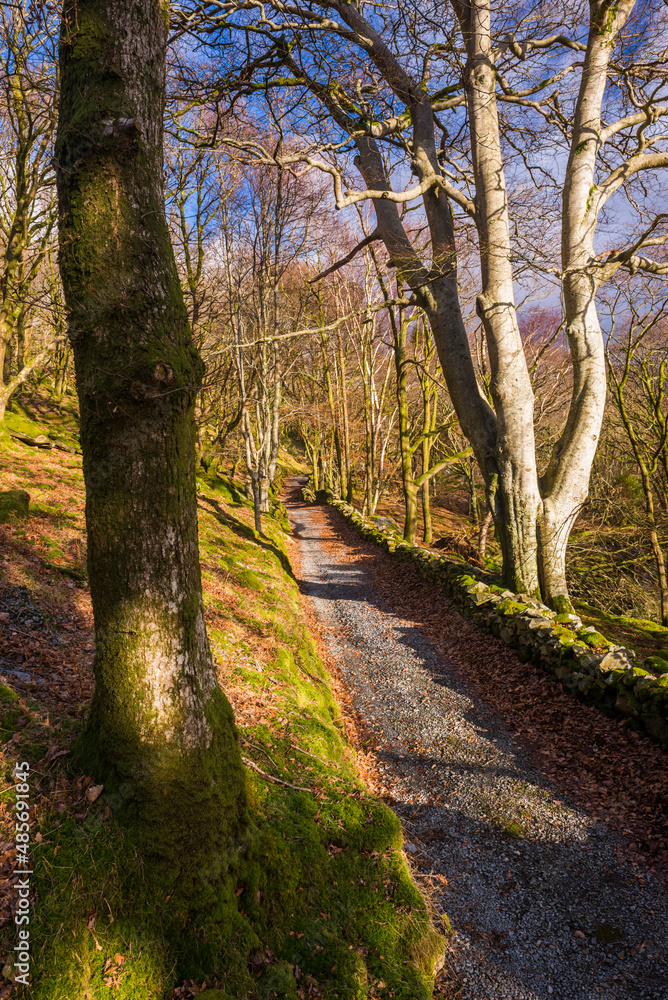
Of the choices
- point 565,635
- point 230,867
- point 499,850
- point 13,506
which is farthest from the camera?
point 13,506

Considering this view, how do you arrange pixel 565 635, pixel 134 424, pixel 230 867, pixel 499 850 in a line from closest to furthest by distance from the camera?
pixel 134 424, pixel 230 867, pixel 499 850, pixel 565 635

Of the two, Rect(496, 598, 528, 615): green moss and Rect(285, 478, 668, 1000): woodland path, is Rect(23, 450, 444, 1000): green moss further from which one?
Rect(496, 598, 528, 615): green moss

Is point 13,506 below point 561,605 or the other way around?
the other way around

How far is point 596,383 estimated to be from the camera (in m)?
6.63

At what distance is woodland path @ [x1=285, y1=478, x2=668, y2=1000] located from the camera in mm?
2859

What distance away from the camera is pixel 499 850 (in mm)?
3762

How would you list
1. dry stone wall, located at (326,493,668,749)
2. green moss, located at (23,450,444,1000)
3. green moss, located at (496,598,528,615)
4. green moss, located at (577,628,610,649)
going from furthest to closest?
green moss, located at (496,598,528,615) → green moss, located at (577,628,610,649) → dry stone wall, located at (326,493,668,749) → green moss, located at (23,450,444,1000)

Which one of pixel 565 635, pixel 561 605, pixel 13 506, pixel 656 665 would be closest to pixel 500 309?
pixel 561 605

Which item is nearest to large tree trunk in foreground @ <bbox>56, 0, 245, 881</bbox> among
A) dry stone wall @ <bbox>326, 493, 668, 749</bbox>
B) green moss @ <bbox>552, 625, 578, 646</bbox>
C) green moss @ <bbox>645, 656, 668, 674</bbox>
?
dry stone wall @ <bbox>326, 493, 668, 749</bbox>

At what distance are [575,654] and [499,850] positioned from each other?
8.27ft

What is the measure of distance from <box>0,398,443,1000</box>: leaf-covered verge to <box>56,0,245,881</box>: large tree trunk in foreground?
0.64 ft

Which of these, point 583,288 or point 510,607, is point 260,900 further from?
point 583,288

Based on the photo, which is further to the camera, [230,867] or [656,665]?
[656,665]

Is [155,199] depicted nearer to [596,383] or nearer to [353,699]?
[353,699]
